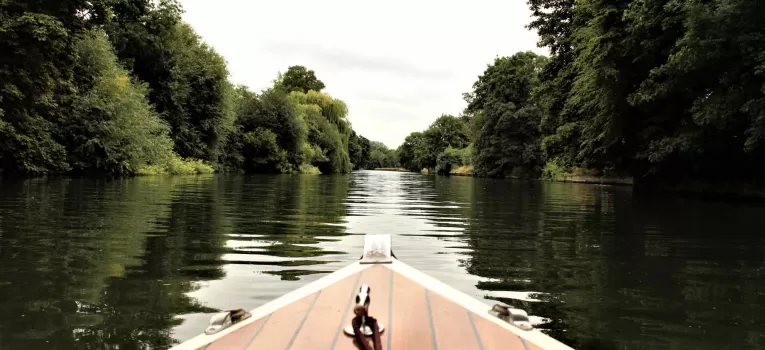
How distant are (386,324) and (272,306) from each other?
0.73 meters

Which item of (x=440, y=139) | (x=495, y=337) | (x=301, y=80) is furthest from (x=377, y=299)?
(x=440, y=139)

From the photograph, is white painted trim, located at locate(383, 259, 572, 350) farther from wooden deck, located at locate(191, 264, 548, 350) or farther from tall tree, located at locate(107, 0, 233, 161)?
tall tree, located at locate(107, 0, 233, 161)

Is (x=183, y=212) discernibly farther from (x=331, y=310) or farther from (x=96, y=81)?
(x=96, y=81)

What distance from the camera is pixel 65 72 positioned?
22422mm

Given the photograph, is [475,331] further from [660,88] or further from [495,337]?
[660,88]

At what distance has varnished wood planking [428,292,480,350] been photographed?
2.28m

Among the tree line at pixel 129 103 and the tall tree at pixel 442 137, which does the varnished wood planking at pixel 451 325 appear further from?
the tall tree at pixel 442 137

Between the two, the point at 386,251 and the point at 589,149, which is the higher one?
the point at 589,149

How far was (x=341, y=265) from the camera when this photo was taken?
5645mm

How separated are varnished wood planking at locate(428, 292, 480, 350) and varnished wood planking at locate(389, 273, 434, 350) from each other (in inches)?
1.8

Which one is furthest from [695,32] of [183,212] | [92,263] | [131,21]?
[131,21]

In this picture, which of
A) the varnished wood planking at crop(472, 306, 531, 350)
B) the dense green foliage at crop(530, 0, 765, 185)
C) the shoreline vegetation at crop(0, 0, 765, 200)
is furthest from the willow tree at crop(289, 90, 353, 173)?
the varnished wood planking at crop(472, 306, 531, 350)

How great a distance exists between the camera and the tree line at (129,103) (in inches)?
762

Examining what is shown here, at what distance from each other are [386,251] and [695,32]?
54.3ft
